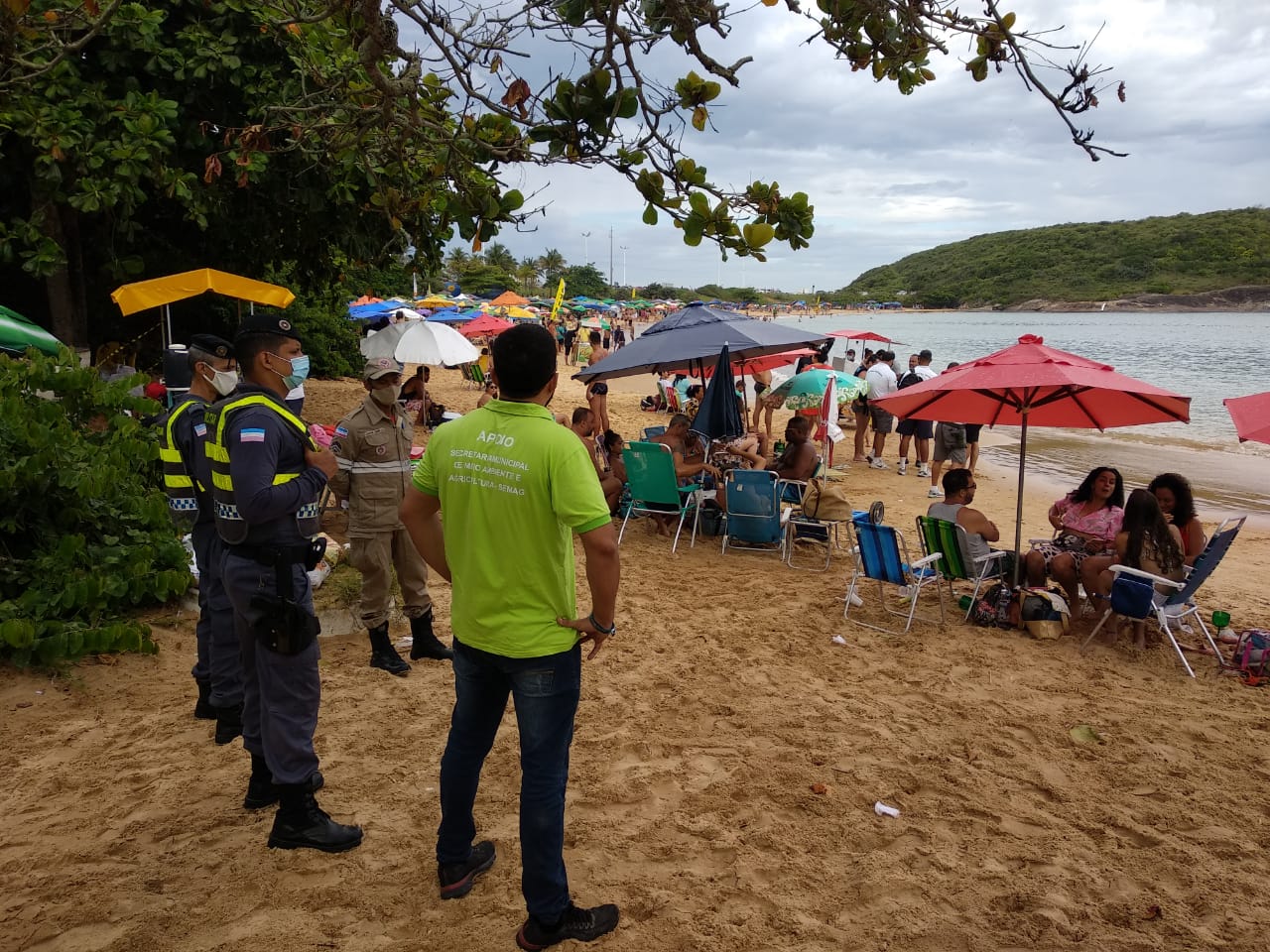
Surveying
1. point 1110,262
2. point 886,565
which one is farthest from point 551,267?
point 886,565

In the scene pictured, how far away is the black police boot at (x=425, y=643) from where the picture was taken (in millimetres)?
4664

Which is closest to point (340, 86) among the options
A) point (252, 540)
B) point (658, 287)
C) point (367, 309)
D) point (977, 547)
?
point (252, 540)

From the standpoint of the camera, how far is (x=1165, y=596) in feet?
16.6

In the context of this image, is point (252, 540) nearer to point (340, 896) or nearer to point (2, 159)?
point (340, 896)

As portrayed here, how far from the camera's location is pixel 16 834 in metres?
2.96

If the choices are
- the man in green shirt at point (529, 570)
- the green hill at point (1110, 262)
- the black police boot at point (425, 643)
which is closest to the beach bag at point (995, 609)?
the black police boot at point (425, 643)

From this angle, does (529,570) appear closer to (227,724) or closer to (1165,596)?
(227,724)

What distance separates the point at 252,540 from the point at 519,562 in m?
1.12

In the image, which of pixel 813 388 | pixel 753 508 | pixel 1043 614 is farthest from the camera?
pixel 813 388

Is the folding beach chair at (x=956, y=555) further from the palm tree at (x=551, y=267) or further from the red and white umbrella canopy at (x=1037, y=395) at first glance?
the palm tree at (x=551, y=267)

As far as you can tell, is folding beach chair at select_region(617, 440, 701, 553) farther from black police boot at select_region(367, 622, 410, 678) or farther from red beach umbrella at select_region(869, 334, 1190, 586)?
black police boot at select_region(367, 622, 410, 678)

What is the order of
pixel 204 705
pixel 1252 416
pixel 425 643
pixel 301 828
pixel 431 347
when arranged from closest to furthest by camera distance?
pixel 301 828
pixel 204 705
pixel 425 643
pixel 1252 416
pixel 431 347

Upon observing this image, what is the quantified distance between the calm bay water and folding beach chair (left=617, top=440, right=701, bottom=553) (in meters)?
8.19

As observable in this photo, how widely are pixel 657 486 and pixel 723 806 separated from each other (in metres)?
4.48
